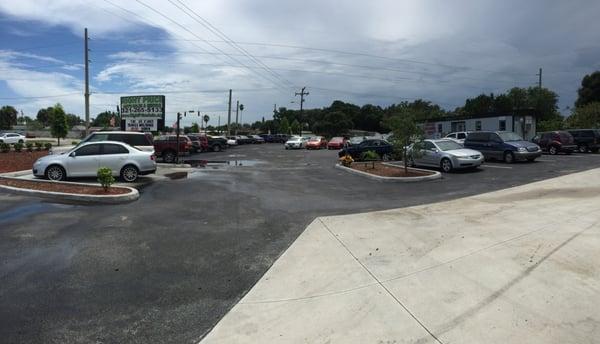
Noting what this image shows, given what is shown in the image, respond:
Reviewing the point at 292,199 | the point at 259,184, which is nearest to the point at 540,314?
the point at 292,199

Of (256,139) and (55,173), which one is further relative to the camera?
(256,139)

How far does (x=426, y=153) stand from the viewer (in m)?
20.5

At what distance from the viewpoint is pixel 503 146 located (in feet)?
73.3

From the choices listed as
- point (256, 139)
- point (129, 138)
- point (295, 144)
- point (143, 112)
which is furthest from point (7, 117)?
point (129, 138)

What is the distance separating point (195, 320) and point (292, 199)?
7778mm

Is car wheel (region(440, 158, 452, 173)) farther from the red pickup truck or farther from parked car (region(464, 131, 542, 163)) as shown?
the red pickup truck

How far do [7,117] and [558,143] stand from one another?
451 feet

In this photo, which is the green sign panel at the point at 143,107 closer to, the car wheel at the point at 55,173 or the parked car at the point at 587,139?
the car wheel at the point at 55,173

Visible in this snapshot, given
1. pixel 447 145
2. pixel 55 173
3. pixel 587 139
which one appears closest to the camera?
pixel 55 173

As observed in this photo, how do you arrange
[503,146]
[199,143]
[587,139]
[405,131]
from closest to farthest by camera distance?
[405,131] < [503,146] < [587,139] < [199,143]

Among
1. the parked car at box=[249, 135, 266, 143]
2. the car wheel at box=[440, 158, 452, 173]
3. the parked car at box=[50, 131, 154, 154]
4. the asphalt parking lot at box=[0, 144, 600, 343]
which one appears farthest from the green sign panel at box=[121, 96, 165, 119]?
the parked car at box=[249, 135, 266, 143]

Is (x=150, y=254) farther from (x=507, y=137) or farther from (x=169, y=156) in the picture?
(x=169, y=156)

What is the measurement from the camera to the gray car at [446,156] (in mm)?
18719

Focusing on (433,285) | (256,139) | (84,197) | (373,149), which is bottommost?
(433,285)
